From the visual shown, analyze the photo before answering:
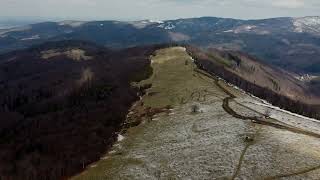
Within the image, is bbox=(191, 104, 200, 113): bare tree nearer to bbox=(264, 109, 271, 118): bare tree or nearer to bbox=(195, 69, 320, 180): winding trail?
bbox=(195, 69, 320, 180): winding trail

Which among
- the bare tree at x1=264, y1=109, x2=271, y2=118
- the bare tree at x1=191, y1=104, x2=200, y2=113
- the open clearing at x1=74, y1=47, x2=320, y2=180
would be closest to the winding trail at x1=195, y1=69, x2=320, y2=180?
the open clearing at x1=74, y1=47, x2=320, y2=180

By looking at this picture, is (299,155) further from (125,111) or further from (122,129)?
(125,111)

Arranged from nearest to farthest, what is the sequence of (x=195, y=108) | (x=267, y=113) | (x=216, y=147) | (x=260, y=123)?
(x=216, y=147) → (x=260, y=123) → (x=267, y=113) → (x=195, y=108)

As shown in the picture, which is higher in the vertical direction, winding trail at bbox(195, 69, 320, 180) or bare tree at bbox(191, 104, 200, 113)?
winding trail at bbox(195, 69, 320, 180)

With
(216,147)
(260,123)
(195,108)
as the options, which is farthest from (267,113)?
(216,147)

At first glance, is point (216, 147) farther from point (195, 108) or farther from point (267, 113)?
point (195, 108)

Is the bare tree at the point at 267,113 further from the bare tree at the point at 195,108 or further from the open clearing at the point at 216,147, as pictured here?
the bare tree at the point at 195,108

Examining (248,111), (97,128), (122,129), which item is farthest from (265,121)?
(97,128)

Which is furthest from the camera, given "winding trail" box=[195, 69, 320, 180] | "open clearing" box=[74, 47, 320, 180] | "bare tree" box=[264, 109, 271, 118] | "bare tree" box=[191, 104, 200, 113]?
"bare tree" box=[191, 104, 200, 113]
